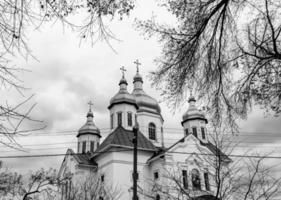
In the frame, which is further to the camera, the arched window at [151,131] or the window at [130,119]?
the arched window at [151,131]

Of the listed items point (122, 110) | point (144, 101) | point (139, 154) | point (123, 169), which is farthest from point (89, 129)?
point (123, 169)

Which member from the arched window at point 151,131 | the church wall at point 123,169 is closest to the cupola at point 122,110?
the arched window at point 151,131

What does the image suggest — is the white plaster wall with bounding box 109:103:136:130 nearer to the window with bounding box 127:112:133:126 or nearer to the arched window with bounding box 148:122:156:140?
the window with bounding box 127:112:133:126

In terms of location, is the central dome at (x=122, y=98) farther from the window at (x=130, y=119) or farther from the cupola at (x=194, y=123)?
the cupola at (x=194, y=123)

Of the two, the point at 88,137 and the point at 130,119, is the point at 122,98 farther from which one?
the point at 88,137

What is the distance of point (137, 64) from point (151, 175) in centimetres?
2095

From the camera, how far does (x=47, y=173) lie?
837 inches

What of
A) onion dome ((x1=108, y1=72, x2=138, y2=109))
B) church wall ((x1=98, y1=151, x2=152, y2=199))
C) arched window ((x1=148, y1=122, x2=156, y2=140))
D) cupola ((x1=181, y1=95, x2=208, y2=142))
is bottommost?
church wall ((x1=98, y1=151, x2=152, y2=199))

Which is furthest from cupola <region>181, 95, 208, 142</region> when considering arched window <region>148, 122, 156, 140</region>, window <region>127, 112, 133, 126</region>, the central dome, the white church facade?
window <region>127, 112, 133, 126</region>

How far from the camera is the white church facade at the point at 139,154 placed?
2519cm

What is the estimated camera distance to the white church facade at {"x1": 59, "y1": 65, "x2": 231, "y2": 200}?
2519 cm

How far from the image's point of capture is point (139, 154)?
3003 centimetres

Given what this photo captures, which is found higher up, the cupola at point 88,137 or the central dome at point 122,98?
the central dome at point 122,98

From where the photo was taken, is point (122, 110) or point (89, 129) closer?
point (122, 110)
